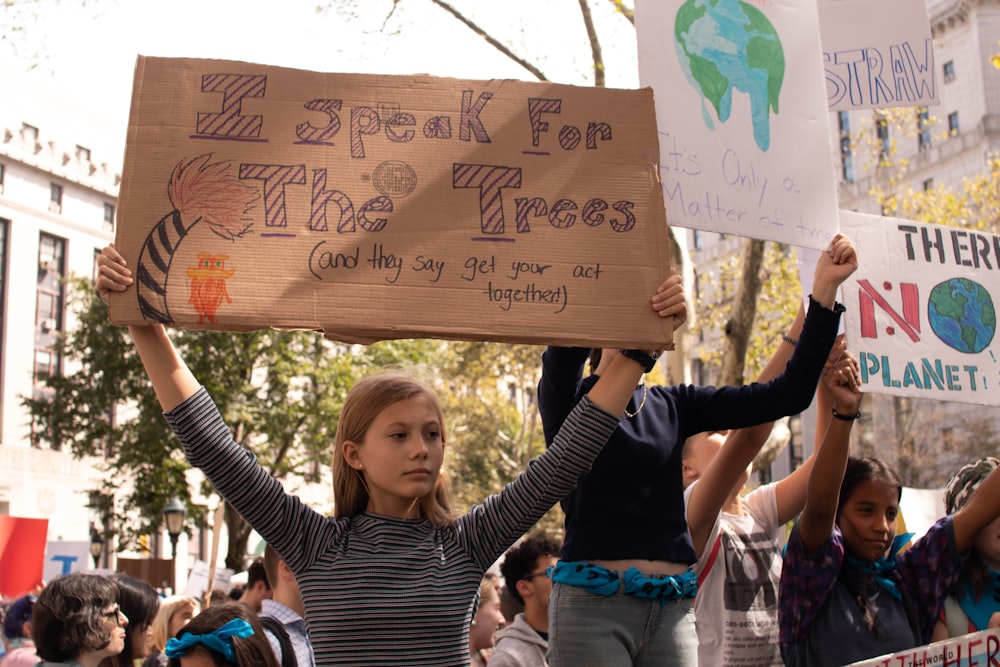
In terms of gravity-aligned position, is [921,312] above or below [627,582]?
above

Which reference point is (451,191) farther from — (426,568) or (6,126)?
(6,126)

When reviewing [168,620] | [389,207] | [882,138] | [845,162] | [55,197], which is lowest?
[168,620]

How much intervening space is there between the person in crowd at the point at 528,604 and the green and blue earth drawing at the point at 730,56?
202 centimetres

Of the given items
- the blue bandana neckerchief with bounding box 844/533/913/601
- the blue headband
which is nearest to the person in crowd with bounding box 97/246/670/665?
the blue headband

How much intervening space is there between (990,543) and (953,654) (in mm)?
739

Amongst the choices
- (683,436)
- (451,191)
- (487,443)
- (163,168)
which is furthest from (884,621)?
(487,443)

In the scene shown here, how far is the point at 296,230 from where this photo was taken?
2.80 metres

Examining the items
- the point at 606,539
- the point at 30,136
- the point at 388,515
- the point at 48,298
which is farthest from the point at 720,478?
the point at 48,298

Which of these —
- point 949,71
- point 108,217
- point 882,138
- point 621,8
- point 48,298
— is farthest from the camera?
point 108,217

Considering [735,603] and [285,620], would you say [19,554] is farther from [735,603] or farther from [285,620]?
[735,603]

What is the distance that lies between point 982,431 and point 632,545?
34119mm

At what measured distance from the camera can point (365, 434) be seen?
2920 millimetres

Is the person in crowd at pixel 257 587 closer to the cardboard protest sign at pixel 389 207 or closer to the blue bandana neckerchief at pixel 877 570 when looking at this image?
the blue bandana neckerchief at pixel 877 570

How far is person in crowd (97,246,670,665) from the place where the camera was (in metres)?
2.62
